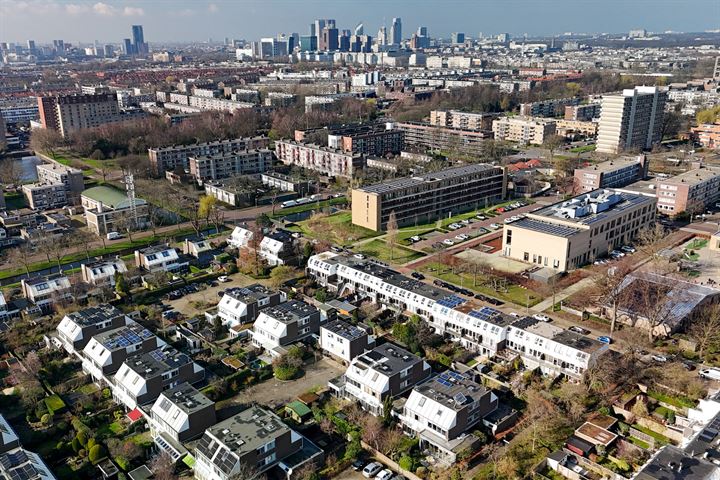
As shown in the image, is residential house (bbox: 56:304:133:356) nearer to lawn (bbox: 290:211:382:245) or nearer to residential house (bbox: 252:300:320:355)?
residential house (bbox: 252:300:320:355)

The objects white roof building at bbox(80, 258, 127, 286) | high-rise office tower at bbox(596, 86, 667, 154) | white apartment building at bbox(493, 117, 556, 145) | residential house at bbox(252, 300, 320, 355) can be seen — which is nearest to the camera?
residential house at bbox(252, 300, 320, 355)

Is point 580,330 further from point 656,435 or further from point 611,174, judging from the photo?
point 611,174

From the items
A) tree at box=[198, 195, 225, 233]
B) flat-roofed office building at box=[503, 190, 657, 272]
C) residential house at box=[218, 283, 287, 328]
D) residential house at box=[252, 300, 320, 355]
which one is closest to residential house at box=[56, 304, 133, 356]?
residential house at box=[218, 283, 287, 328]

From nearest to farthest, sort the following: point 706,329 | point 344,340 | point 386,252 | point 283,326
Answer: point 344,340 → point 706,329 → point 283,326 → point 386,252

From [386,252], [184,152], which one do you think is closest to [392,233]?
[386,252]

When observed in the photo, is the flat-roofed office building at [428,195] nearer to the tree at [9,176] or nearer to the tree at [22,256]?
the tree at [22,256]

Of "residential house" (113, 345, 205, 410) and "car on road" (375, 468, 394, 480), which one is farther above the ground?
"residential house" (113, 345, 205, 410)
